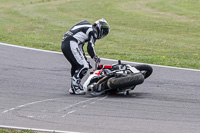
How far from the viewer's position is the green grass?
574 inches

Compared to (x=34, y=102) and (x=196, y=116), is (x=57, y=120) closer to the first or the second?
(x=34, y=102)

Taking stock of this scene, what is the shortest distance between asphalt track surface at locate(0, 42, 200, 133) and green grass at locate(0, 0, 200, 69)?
3.00 meters

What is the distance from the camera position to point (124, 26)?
21.6 meters

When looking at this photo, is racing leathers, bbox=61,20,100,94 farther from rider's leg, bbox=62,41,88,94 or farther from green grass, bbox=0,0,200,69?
green grass, bbox=0,0,200,69

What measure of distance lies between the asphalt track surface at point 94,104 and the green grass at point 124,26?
9.83 ft

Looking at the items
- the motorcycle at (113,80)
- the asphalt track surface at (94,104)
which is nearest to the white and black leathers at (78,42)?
the motorcycle at (113,80)

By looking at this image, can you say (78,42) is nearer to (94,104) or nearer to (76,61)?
(76,61)

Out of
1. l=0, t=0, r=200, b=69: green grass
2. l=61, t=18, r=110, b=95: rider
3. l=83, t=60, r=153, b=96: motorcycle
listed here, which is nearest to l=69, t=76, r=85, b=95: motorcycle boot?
l=61, t=18, r=110, b=95: rider

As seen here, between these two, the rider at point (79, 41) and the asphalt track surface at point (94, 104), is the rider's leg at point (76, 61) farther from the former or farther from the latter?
the asphalt track surface at point (94, 104)

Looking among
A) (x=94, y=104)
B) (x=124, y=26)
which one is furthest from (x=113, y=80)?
(x=124, y=26)

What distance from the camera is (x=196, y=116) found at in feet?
23.0

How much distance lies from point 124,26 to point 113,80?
13811mm

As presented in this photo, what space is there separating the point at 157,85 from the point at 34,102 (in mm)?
3454

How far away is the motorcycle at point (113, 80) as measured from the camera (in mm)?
8070
